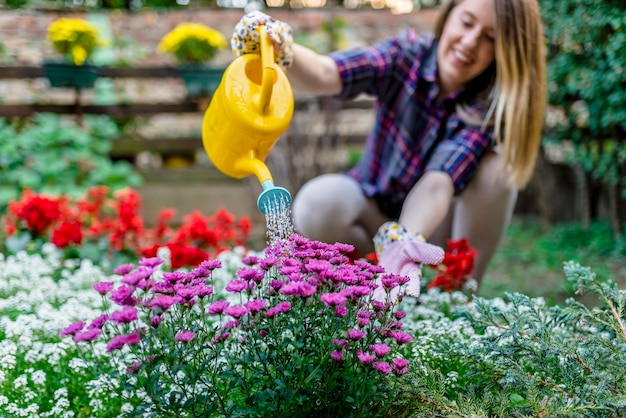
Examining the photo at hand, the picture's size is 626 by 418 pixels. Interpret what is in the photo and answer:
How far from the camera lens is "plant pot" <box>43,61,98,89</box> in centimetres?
430

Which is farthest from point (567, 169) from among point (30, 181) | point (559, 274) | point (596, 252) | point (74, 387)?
point (74, 387)

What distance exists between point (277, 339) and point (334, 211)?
120cm

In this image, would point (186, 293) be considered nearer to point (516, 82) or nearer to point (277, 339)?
point (277, 339)

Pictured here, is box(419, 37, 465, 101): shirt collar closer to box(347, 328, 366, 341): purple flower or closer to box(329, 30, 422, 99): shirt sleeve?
box(329, 30, 422, 99): shirt sleeve

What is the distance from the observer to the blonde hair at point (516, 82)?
6.30 ft

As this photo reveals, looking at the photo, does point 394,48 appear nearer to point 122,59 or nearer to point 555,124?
point 555,124

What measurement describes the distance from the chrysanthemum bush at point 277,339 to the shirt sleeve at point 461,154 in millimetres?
988

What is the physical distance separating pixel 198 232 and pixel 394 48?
1.05m

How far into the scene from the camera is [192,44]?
16.2 ft

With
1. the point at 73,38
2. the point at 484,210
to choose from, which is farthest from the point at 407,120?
the point at 73,38

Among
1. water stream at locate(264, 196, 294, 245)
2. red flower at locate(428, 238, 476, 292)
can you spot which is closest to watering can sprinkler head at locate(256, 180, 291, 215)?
water stream at locate(264, 196, 294, 245)

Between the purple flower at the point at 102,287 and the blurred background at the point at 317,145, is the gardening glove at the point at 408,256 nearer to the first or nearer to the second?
the purple flower at the point at 102,287

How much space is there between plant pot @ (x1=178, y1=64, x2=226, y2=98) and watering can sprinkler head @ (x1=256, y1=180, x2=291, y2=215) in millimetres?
3613

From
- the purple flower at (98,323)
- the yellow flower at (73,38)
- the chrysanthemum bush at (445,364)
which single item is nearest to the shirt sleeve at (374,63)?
the chrysanthemum bush at (445,364)
